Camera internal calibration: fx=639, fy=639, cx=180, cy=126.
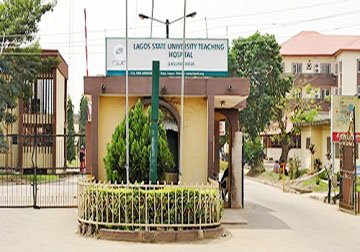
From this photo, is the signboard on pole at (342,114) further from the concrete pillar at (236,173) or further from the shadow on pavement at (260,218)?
the concrete pillar at (236,173)

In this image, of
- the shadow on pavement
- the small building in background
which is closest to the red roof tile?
the small building in background

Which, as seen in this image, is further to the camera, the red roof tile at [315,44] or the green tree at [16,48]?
the red roof tile at [315,44]

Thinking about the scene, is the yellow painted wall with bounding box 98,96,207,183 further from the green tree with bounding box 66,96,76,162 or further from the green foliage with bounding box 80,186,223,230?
the green tree with bounding box 66,96,76,162

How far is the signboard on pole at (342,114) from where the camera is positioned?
2483 cm

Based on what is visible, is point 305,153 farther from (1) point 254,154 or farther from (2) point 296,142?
(2) point 296,142

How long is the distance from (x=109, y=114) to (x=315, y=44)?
51.5 metres

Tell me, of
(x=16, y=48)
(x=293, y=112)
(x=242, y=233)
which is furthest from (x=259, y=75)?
(x=242, y=233)

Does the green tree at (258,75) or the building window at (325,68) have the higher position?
the building window at (325,68)

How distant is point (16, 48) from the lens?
3844 cm

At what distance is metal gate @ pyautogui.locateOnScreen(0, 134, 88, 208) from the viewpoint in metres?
21.2

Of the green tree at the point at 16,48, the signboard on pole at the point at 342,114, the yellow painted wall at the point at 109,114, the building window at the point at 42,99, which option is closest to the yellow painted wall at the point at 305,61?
the building window at the point at 42,99

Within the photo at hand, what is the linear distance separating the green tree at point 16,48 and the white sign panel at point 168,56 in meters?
19.8

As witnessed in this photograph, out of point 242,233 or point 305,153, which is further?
point 305,153

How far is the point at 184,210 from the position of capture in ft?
46.0
